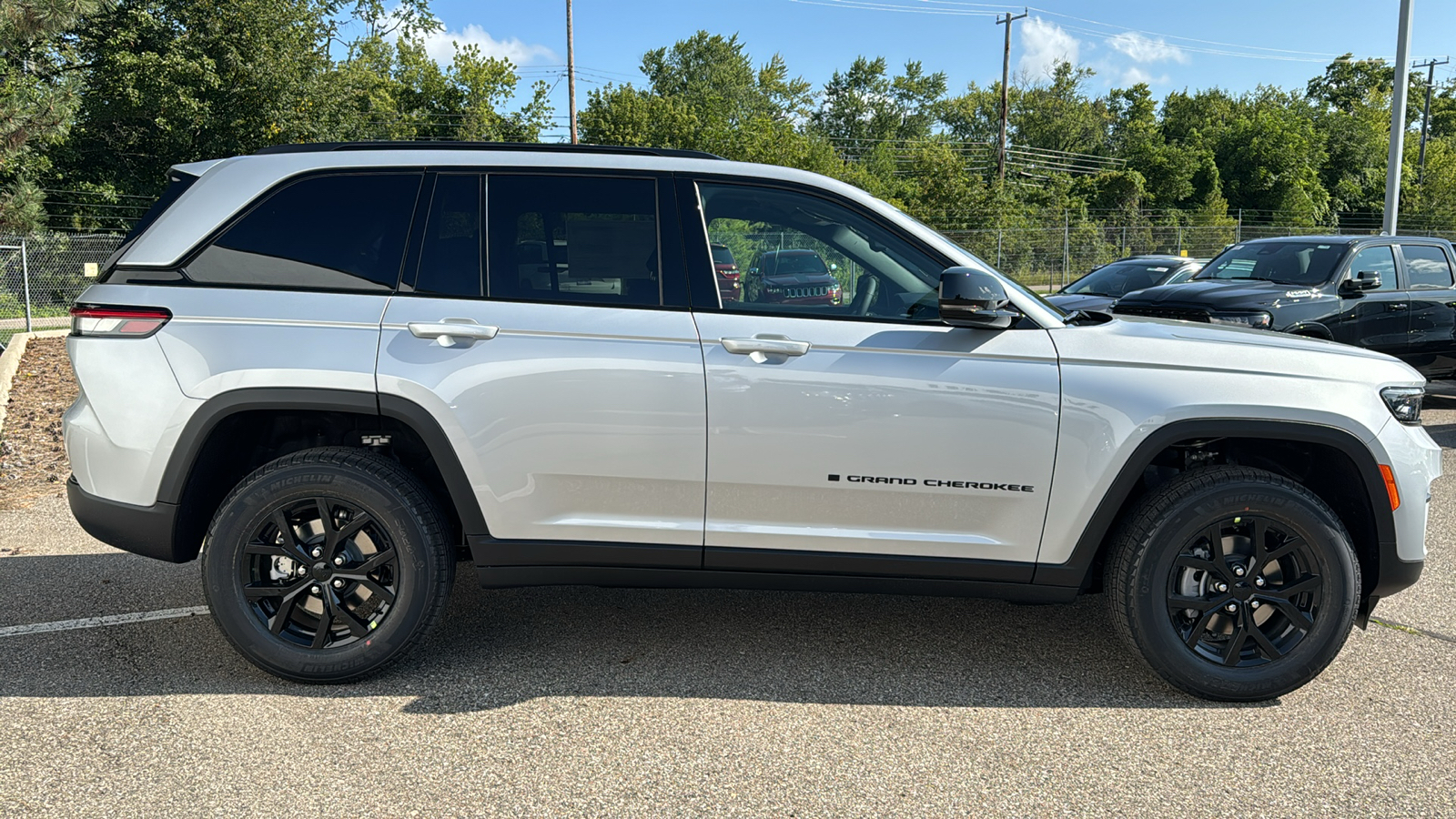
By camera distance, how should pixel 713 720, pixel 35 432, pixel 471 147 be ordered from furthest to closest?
1. pixel 35 432
2. pixel 471 147
3. pixel 713 720

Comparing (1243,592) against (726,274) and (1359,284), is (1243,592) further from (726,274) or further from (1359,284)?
(1359,284)

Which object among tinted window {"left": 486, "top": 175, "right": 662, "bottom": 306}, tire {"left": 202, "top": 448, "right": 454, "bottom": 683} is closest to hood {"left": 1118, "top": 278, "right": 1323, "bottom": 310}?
tinted window {"left": 486, "top": 175, "right": 662, "bottom": 306}

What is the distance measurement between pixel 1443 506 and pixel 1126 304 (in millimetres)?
3931

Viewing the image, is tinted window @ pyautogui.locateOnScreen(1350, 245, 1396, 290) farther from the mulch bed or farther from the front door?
the mulch bed

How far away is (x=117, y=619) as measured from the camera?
14.1 feet

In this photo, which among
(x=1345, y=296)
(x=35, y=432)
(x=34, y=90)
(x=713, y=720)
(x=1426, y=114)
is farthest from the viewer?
(x=1426, y=114)

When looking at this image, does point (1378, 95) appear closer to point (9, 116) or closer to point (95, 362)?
point (9, 116)

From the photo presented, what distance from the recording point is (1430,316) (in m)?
9.63

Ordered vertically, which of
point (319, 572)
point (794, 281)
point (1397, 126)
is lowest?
point (319, 572)

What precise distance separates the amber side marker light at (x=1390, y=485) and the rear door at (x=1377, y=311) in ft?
21.4

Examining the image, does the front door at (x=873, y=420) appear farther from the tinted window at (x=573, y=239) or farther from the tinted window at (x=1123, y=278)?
the tinted window at (x=1123, y=278)

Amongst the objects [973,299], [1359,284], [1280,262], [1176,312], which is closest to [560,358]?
[973,299]

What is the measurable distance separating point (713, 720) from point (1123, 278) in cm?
1201

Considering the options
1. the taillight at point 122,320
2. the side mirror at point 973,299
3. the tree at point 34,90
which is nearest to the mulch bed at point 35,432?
the taillight at point 122,320
